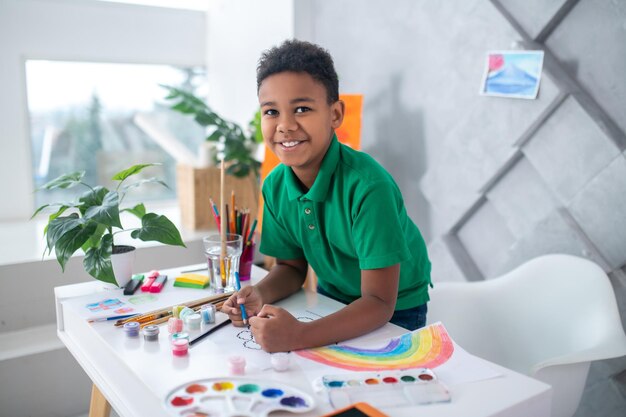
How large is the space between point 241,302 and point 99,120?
184 cm

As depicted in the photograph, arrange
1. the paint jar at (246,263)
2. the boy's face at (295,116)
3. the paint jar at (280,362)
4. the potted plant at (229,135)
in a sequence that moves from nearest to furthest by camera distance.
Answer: the paint jar at (280,362), the boy's face at (295,116), the paint jar at (246,263), the potted plant at (229,135)

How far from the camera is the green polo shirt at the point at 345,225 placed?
0.91m

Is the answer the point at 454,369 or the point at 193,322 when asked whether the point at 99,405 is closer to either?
the point at 193,322

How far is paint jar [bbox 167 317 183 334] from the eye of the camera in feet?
2.78

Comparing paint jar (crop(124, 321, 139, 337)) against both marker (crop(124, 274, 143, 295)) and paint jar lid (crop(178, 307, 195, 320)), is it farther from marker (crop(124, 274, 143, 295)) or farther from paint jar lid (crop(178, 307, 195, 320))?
marker (crop(124, 274, 143, 295))

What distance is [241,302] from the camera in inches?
35.9

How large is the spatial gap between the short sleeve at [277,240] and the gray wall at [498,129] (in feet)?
2.24

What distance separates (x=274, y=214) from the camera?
3.64 feet

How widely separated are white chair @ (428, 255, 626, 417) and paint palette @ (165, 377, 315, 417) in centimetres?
66

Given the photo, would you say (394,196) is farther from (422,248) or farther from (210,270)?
(210,270)

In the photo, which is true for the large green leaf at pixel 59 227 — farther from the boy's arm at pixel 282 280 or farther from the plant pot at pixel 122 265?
the boy's arm at pixel 282 280

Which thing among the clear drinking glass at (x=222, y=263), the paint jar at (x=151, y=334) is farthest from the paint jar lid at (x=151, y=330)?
the clear drinking glass at (x=222, y=263)

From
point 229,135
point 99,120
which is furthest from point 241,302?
point 99,120

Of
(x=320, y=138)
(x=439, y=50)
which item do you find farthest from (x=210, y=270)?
(x=439, y=50)
